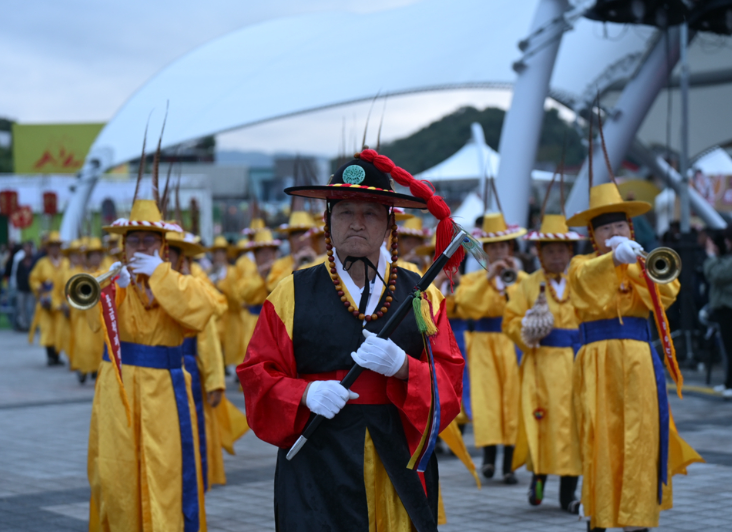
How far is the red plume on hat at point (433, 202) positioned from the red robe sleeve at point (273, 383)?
1.86ft

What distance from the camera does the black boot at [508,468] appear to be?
751cm

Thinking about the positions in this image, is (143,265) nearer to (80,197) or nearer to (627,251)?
(627,251)

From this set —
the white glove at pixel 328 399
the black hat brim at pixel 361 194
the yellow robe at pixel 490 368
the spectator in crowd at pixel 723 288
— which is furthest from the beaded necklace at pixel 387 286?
the spectator in crowd at pixel 723 288

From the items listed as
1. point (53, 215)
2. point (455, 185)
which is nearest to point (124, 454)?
point (53, 215)

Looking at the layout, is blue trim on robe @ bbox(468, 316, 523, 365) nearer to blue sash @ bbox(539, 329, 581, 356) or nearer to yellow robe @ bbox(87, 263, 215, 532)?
blue sash @ bbox(539, 329, 581, 356)

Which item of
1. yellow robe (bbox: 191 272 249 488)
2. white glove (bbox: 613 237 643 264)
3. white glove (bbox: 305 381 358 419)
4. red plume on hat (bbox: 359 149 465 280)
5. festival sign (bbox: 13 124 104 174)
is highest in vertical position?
festival sign (bbox: 13 124 104 174)

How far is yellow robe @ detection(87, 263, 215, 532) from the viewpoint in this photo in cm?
505

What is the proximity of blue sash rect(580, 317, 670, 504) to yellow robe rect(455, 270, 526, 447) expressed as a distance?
7.31 feet

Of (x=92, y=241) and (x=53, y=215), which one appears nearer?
(x=92, y=241)

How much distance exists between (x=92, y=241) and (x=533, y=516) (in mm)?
9916

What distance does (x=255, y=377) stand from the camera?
3350 millimetres

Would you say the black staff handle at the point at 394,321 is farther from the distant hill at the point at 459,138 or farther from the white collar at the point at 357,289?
the distant hill at the point at 459,138

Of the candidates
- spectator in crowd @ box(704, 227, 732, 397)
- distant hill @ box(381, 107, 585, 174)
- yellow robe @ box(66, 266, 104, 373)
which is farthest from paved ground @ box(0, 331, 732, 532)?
distant hill @ box(381, 107, 585, 174)

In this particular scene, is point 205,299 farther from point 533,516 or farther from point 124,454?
point 533,516
